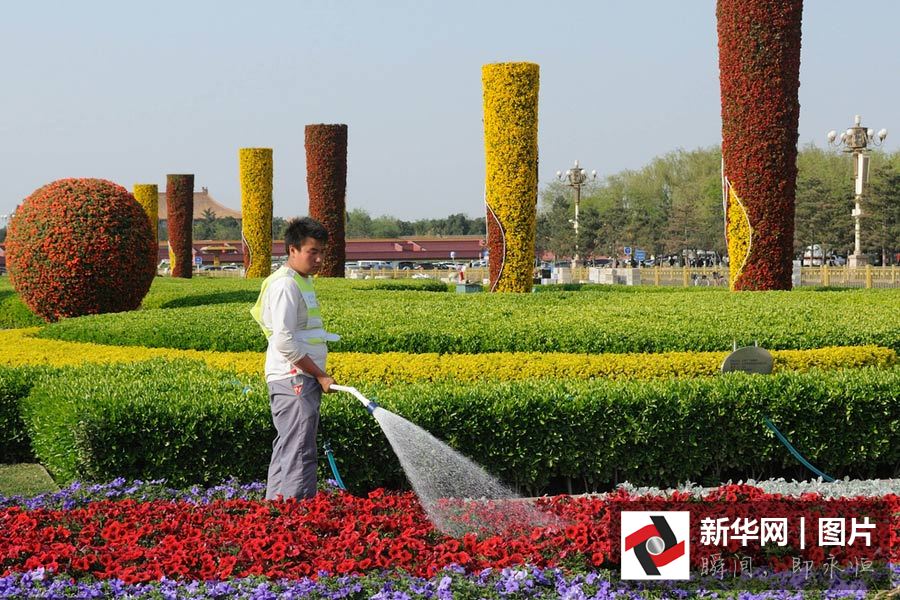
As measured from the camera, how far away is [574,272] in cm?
3903

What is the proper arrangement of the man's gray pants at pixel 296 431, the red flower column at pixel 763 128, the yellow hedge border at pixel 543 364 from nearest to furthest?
the man's gray pants at pixel 296 431
the yellow hedge border at pixel 543 364
the red flower column at pixel 763 128

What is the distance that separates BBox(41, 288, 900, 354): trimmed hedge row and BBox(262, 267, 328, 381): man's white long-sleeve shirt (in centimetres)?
455

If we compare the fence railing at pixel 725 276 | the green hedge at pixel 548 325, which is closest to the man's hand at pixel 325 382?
the green hedge at pixel 548 325

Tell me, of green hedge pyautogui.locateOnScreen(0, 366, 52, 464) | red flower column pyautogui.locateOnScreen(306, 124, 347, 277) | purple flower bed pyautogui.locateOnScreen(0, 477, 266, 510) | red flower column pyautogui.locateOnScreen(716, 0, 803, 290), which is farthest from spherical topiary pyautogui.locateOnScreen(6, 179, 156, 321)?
red flower column pyautogui.locateOnScreen(306, 124, 347, 277)

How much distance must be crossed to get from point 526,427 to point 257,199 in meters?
26.8

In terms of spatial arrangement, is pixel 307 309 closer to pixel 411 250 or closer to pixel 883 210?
pixel 883 210

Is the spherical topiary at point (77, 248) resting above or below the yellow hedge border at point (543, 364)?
above

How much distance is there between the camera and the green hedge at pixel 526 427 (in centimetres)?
604

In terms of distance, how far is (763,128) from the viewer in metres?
16.1

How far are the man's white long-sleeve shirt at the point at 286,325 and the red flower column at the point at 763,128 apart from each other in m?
12.6

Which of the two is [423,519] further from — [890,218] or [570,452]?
[890,218]

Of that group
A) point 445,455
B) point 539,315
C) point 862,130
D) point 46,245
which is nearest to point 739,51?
point 539,315

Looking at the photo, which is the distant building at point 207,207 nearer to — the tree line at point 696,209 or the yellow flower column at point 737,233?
the tree line at point 696,209

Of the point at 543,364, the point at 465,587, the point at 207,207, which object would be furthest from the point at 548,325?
the point at 207,207
